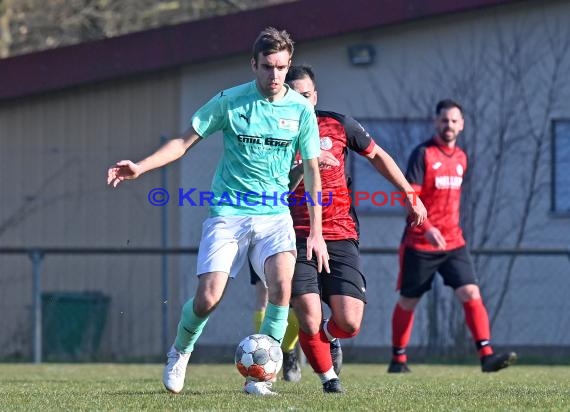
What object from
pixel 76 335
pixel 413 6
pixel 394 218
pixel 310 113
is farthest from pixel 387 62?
pixel 310 113

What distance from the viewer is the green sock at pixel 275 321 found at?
679 centimetres

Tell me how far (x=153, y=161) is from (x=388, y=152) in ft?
29.2

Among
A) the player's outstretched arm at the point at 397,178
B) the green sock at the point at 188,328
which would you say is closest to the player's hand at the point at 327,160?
the player's outstretched arm at the point at 397,178

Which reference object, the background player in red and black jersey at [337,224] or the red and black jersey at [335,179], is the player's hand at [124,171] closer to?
the background player in red and black jersey at [337,224]

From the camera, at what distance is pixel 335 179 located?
300 inches

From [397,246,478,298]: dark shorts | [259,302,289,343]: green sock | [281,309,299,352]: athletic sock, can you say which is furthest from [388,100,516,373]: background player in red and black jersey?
[259,302,289,343]: green sock

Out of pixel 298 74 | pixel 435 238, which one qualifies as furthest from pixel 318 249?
pixel 435 238

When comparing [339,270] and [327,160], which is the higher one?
[327,160]

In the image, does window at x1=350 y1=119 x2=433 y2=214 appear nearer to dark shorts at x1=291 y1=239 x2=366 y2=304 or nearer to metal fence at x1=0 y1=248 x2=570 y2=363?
metal fence at x1=0 y1=248 x2=570 y2=363

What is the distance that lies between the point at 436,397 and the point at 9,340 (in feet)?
29.8

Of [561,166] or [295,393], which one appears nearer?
[295,393]

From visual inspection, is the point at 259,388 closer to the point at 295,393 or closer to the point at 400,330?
the point at 295,393

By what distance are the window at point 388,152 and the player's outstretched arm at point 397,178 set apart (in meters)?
7.49

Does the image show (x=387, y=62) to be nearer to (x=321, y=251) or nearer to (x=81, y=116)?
(x=81, y=116)
